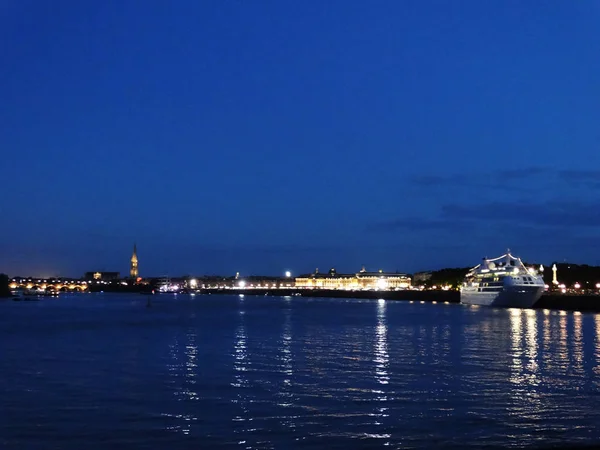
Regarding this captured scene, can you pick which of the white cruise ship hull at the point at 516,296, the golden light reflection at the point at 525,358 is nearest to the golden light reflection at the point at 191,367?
the golden light reflection at the point at 525,358

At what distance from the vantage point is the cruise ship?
11069cm

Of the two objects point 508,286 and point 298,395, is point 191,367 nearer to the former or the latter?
Answer: point 298,395

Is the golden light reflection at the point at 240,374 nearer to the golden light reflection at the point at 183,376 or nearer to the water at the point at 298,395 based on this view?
the water at the point at 298,395

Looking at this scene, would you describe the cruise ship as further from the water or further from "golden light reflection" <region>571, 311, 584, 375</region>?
the water

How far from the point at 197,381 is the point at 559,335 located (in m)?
33.7

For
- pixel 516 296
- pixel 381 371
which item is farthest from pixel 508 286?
pixel 381 371

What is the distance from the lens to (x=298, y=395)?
24250 millimetres

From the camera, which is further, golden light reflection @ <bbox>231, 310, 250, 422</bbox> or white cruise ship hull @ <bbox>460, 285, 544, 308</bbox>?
white cruise ship hull @ <bbox>460, 285, 544, 308</bbox>

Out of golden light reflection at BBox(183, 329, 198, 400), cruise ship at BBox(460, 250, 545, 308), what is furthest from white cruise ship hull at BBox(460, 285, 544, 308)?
golden light reflection at BBox(183, 329, 198, 400)

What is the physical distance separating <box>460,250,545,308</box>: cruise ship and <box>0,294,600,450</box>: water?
67292 millimetres

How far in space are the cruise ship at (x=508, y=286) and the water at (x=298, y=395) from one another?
67292 millimetres

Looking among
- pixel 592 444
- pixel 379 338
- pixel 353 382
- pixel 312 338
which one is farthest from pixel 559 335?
pixel 592 444

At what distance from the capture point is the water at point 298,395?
18.0 metres

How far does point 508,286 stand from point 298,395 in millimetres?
93949
